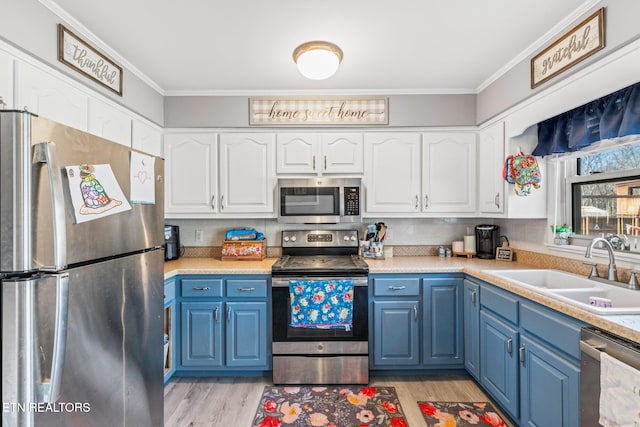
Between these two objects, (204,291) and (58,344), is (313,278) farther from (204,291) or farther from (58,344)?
(58,344)

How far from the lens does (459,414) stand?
2053mm

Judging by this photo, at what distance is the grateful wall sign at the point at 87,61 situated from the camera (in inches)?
68.9

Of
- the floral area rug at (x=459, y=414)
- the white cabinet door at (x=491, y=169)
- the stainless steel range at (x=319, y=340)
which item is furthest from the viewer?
the white cabinet door at (x=491, y=169)

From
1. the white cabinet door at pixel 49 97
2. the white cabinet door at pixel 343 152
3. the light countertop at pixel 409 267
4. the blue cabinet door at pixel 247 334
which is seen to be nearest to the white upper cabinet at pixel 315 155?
the white cabinet door at pixel 343 152

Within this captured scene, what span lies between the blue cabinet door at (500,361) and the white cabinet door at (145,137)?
112 inches

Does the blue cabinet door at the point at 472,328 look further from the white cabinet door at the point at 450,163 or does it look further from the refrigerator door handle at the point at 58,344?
the refrigerator door handle at the point at 58,344

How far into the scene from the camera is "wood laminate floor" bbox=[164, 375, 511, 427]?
2.03m

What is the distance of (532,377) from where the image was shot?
5.56ft

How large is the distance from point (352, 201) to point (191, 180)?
Answer: 4.70 feet

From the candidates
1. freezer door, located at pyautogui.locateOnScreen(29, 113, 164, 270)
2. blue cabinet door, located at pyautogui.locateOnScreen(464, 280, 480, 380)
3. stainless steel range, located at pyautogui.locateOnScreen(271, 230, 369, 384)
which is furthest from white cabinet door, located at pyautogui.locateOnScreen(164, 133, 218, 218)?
blue cabinet door, located at pyautogui.locateOnScreen(464, 280, 480, 380)

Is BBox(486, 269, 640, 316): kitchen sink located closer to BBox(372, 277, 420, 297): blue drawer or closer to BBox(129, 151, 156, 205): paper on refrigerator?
BBox(372, 277, 420, 297): blue drawer

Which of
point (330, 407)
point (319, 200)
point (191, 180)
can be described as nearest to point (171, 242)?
point (191, 180)

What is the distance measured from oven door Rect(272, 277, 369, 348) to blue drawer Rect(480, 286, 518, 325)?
81cm

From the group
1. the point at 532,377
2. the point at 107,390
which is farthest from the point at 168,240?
the point at 532,377
